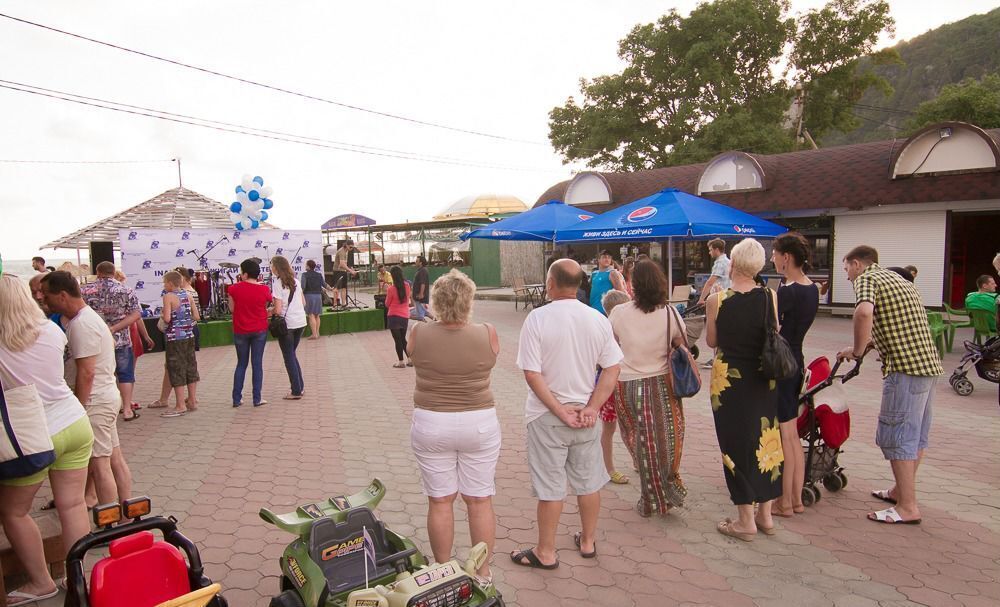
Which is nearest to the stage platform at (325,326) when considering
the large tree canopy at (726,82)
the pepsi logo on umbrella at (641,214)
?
the pepsi logo on umbrella at (641,214)

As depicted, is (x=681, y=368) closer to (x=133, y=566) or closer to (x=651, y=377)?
(x=651, y=377)

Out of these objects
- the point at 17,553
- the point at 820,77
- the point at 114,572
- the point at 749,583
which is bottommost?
the point at 749,583

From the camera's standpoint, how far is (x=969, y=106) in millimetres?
28719

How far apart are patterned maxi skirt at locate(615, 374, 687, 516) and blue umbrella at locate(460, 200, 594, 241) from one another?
10.6 meters

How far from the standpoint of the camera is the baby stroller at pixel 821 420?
4074 millimetres

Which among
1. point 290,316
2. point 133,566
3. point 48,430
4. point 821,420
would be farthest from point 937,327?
point 48,430

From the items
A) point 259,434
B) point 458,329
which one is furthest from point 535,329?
point 259,434

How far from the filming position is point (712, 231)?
1149 cm

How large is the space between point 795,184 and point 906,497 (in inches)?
519

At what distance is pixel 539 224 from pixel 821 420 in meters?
11.1

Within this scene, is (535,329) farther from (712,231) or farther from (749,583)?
(712,231)

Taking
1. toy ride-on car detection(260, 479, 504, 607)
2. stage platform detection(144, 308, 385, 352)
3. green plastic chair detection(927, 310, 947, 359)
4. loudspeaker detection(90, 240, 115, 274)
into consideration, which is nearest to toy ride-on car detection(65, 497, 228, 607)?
toy ride-on car detection(260, 479, 504, 607)

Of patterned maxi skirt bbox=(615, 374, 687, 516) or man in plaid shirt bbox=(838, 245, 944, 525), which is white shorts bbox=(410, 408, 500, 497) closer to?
patterned maxi skirt bbox=(615, 374, 687, 516)

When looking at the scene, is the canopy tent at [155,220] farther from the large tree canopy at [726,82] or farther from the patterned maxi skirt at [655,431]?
the large tree canopy at [726,82]
